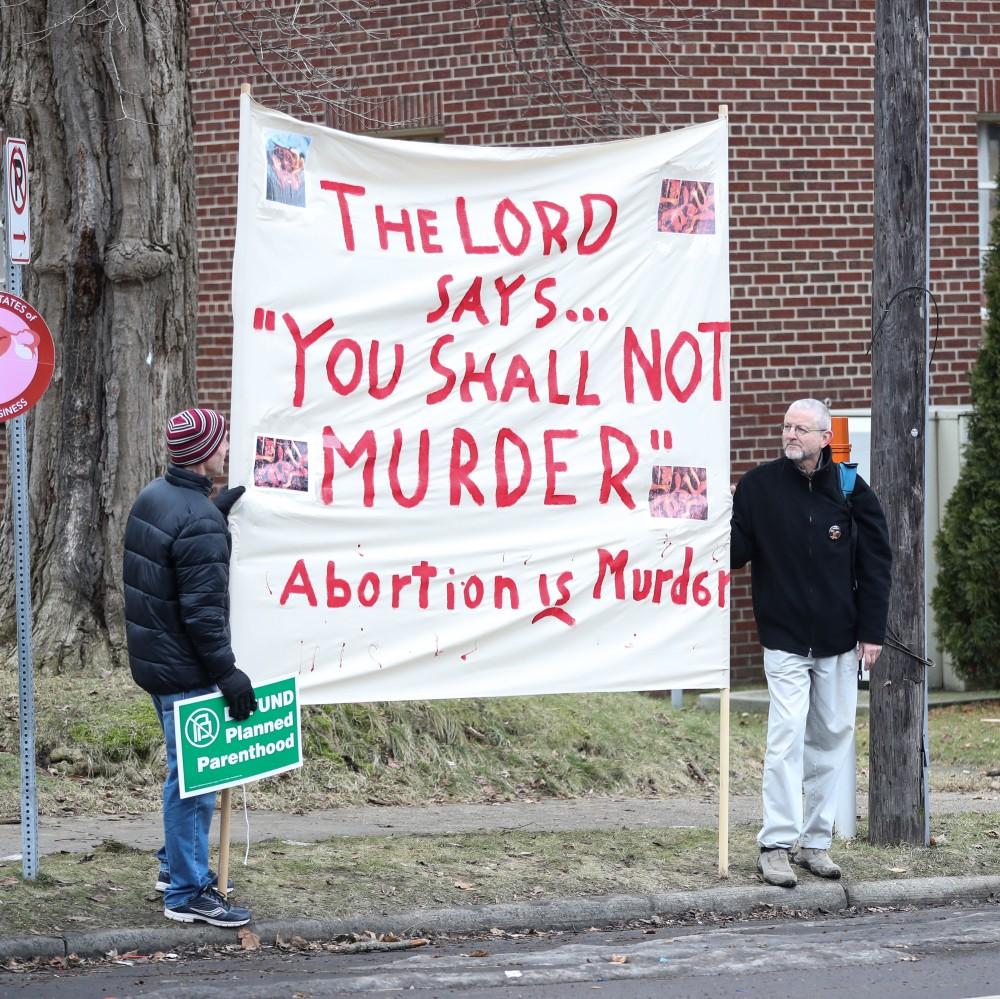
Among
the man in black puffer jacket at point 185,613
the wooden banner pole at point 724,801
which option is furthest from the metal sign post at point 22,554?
the wooden banner pole at point 724,801

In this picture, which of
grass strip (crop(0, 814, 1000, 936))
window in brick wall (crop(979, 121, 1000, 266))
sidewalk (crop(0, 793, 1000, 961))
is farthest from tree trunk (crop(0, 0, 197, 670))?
window in brick wall (crop(979, 121, 1000, 266))

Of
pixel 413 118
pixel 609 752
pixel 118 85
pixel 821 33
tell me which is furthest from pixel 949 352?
pixel 118 85

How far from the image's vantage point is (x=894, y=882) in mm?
7457

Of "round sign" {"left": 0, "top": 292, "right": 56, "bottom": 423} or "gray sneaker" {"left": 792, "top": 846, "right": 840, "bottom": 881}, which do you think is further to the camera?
"gray sneaker" {"left": 792, "top": 846, "right": 840, "bottom": 881}

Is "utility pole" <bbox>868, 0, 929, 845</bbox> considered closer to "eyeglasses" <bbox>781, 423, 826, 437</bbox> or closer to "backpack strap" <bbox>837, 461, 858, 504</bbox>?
"backpack strap" <bbox>837, 461, 858, 504</bbox>

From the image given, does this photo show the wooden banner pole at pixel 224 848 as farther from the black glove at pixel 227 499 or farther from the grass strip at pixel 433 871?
the black glove at pixel 227 499

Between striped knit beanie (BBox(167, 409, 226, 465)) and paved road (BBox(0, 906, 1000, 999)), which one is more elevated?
striped knit beanie (BBox(167, 409, 226, 465))

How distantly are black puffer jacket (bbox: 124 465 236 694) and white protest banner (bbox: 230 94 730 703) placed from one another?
0.40 meters

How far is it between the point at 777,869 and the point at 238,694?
2.57 metres

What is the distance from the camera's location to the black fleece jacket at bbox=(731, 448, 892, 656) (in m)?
7.29

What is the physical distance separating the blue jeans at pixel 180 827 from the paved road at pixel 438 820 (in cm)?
133

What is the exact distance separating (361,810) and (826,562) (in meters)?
3.30

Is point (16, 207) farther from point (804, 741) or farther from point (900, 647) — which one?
point (900, 647)

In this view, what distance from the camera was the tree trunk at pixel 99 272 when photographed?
1028cm
